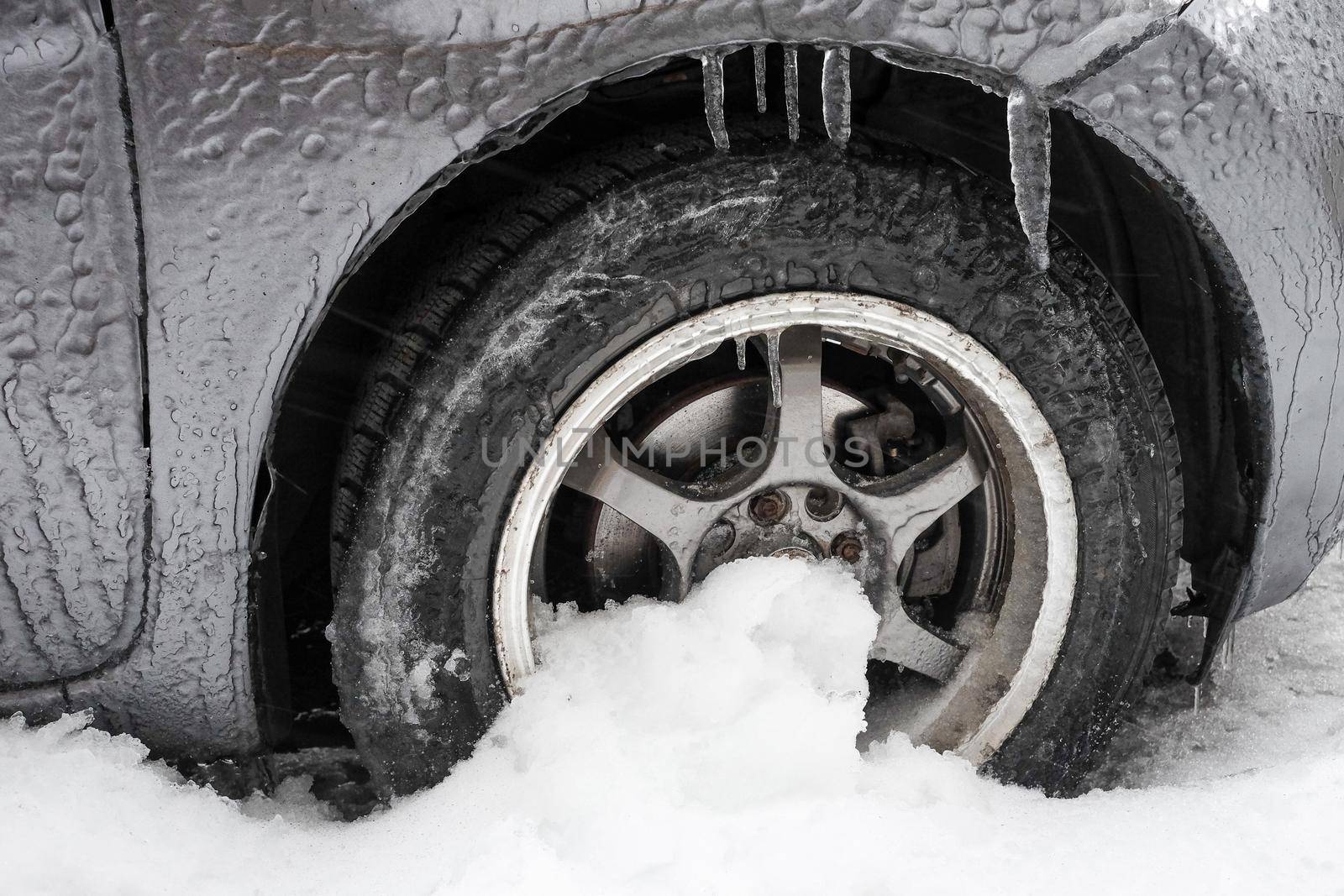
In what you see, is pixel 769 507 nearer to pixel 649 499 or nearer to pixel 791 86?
pixel 649 499

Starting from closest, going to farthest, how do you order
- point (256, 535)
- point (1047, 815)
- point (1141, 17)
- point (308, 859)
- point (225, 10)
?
point (225, 10) → point (1141, 17) → point (256, 535) → point (308, 859) → point (1047, 815)

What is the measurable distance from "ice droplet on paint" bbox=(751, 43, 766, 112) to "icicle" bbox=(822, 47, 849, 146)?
8 cm

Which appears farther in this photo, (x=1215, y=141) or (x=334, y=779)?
(x=334, y=779)

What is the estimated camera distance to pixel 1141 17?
1215mm

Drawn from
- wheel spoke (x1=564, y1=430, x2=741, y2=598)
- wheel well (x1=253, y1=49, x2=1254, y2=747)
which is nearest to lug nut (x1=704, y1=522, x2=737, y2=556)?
wheel spoke (x1=564, y1=430, x2=741, y2=598)

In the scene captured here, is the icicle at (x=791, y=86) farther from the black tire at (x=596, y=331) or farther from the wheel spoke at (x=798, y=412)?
the wheel spoke at (x=798, y=412)

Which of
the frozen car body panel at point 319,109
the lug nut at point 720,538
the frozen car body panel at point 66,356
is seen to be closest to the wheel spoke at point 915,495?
the lug nut at point 720,538

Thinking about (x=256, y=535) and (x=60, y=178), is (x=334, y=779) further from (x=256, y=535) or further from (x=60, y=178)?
(x=60, y=178)

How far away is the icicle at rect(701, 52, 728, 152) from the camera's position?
1.25 m

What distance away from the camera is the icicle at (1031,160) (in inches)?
49.6

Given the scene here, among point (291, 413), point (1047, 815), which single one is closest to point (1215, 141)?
point (1047, 815)

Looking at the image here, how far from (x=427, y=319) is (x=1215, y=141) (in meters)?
1.09

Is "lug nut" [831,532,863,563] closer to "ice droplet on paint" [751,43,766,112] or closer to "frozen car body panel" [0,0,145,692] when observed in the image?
"ice droplet on paint" [751,43,766,112]

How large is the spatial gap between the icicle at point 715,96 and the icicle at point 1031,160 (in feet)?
1.20
